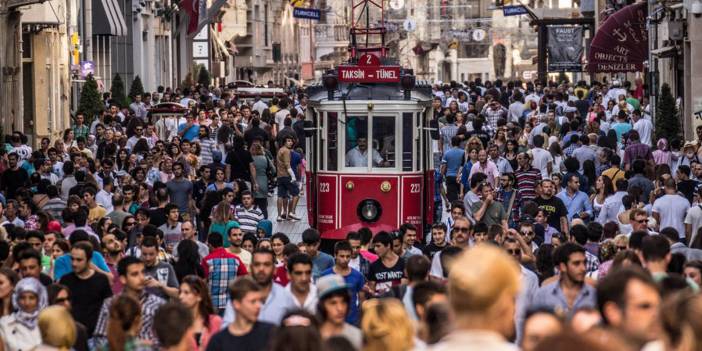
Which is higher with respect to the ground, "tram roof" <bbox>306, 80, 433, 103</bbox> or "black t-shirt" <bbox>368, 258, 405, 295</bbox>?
"tram roof" <bbox>306, 80, 433, 103</bbox>

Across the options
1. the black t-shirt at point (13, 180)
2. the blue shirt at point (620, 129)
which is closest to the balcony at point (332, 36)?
the blue shirt at point (620, 129)

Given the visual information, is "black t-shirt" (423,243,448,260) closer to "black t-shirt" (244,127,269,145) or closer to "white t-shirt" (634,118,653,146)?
"black t-shirt" (244,127,269,145)

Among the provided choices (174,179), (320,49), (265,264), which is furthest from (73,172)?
(320,49)

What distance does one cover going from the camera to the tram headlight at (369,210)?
22.7 meters

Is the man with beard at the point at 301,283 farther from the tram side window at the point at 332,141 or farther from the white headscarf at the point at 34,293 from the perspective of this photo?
the tram side window at the point at 332,141

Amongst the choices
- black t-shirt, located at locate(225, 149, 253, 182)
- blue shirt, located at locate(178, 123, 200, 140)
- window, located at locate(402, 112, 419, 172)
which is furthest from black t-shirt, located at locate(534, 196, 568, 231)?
blue shirt, located at locate(178, 123, 200, 140)

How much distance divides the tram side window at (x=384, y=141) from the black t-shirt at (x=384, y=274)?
6.90 m

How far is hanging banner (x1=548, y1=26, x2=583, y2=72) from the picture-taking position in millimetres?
61656

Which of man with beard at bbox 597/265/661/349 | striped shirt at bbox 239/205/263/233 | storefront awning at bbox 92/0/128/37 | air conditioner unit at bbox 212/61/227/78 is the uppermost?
storefront awning at bbox 92/0/128/37

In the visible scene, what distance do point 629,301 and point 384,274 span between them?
7122 mm

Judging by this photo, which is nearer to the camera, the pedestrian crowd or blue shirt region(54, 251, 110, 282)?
the pedestrian crowd

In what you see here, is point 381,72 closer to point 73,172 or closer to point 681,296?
point 73,172

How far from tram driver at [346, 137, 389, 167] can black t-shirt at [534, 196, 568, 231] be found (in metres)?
2.80

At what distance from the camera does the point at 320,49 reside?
111 metres
